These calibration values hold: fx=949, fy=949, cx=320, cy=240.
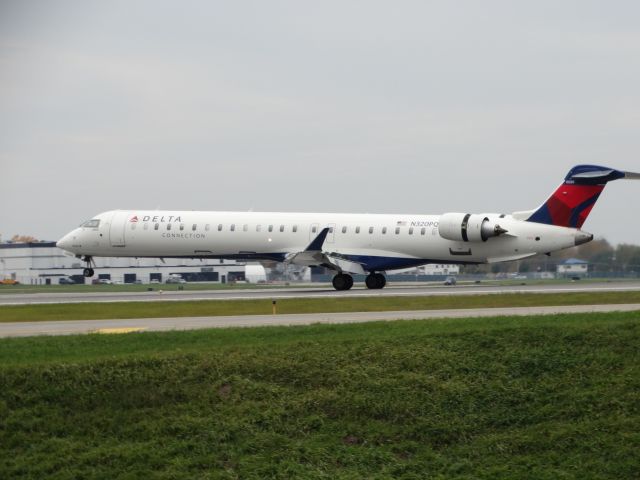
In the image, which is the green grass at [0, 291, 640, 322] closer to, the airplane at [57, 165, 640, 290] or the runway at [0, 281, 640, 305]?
the runway at [0, 281, 640, 305]

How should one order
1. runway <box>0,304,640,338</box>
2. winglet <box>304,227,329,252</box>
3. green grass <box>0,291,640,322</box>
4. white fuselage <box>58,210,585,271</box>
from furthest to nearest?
white fuselage <box>58,210,585,271</box>, winglet <box>304,227,329,252</box>, green grass <box>0,291,640,322</box>, runway <box>0,304,640,338</box>

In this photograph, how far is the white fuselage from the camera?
48.1 m

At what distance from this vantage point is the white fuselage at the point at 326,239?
4809 cm

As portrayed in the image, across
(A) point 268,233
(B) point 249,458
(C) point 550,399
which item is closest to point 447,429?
(C) point 550,399

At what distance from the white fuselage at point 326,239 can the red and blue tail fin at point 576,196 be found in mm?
568

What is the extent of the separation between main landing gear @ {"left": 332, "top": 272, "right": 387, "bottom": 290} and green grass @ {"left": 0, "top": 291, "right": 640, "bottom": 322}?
10.2 m

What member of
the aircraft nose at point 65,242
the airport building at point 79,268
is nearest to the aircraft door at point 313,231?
the aircraft nose at point 65,242

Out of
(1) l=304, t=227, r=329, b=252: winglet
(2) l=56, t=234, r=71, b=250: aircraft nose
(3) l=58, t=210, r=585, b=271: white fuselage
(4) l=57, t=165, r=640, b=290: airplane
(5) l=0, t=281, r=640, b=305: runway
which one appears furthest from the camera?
(2) l=56, t=234, r=71, b=250: aircraft nose

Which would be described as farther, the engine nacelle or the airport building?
the airport building

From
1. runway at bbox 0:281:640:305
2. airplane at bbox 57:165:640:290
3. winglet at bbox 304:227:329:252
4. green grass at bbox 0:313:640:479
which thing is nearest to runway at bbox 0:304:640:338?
green grass at bbox 0:313:640:479

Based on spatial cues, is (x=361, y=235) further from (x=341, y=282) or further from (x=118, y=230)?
(x=118, y=230)

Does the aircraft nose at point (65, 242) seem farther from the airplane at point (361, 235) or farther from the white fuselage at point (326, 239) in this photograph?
the white fuselage at point (326, 239)

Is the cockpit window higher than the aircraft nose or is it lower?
higher

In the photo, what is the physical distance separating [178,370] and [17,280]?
7348cm
